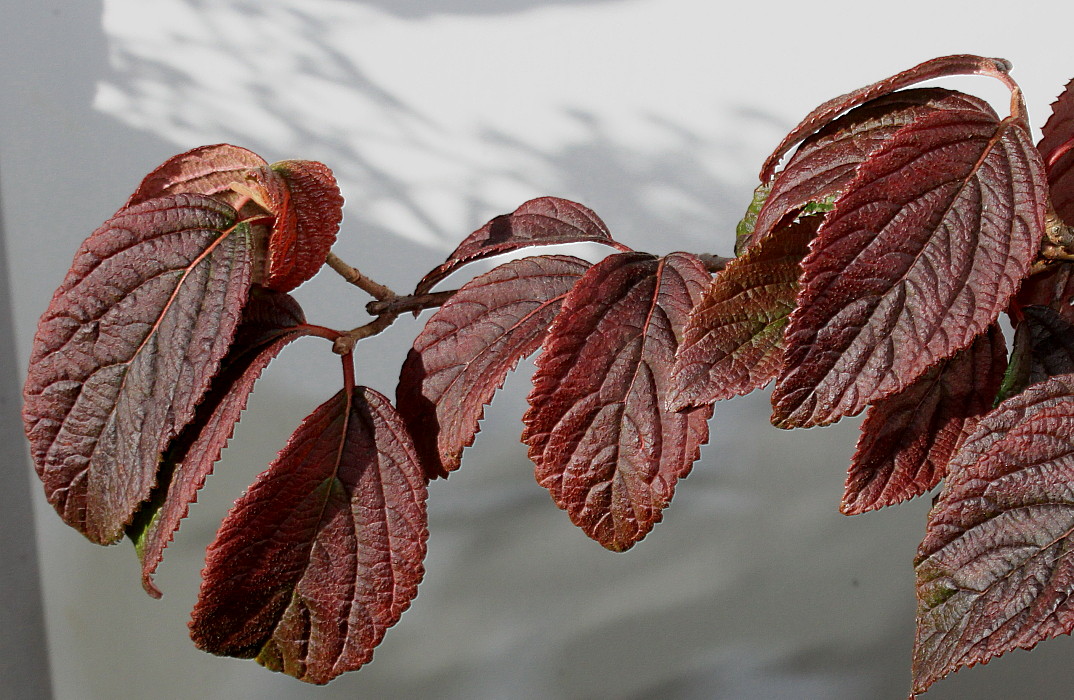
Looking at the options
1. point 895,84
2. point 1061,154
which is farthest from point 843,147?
point 1061,154

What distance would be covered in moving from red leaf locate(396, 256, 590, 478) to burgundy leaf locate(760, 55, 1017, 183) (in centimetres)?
15

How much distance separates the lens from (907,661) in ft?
Answer: 3.72

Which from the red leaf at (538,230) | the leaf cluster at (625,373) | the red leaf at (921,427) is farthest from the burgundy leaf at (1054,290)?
the red leaf at (538,230)

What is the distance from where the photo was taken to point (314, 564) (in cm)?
53

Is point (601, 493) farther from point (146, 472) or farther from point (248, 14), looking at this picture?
point (248, 14)

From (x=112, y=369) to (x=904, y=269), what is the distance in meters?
0.41

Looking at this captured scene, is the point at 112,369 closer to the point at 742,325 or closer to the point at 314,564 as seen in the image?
the point at 314,564

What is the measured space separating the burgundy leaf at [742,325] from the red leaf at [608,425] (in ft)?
0.08

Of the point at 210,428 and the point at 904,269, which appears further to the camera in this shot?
the point at 210,428

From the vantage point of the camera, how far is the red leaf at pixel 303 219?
22.0 inches

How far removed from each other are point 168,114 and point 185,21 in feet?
0.38

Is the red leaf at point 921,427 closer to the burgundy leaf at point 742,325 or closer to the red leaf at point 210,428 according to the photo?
the burgundy leaf at point 742,325

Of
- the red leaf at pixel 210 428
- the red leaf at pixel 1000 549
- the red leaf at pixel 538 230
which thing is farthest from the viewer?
the red leaf at pixel 538 230

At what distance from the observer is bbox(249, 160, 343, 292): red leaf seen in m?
0.56
